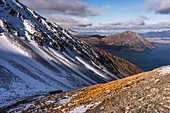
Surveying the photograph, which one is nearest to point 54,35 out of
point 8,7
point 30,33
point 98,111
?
point 30,33

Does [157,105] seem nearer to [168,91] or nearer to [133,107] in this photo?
[133,107]

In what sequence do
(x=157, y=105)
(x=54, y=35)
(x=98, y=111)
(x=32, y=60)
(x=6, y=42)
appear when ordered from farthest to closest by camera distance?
(x=54, y=35) < (x=6, y=42) < (x=32, y=60) < (x=98, y=111) < (x=157, y=105)

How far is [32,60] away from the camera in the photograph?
62.8 meters

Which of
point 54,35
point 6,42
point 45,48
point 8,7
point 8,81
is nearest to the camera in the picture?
point 8,81

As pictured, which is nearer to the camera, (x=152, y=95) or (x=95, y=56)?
(x=152, y=95)

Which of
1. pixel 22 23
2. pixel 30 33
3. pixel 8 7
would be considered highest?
pixel 8 7

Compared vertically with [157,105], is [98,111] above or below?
below

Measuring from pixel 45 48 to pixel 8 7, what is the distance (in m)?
49.7

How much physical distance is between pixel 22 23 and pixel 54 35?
28979 millimetres

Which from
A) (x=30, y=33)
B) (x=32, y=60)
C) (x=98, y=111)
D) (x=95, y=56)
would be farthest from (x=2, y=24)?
(x=98, y=111)

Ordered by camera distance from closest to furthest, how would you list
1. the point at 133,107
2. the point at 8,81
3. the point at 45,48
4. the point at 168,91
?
the point at 133,107
the point at 168,91
the point at 8,81
the point at 45,48

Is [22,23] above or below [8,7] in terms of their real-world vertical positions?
below

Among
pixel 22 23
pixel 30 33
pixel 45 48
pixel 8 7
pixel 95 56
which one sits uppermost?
pixel 8 7

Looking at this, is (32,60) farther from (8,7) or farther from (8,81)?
(8,7)
